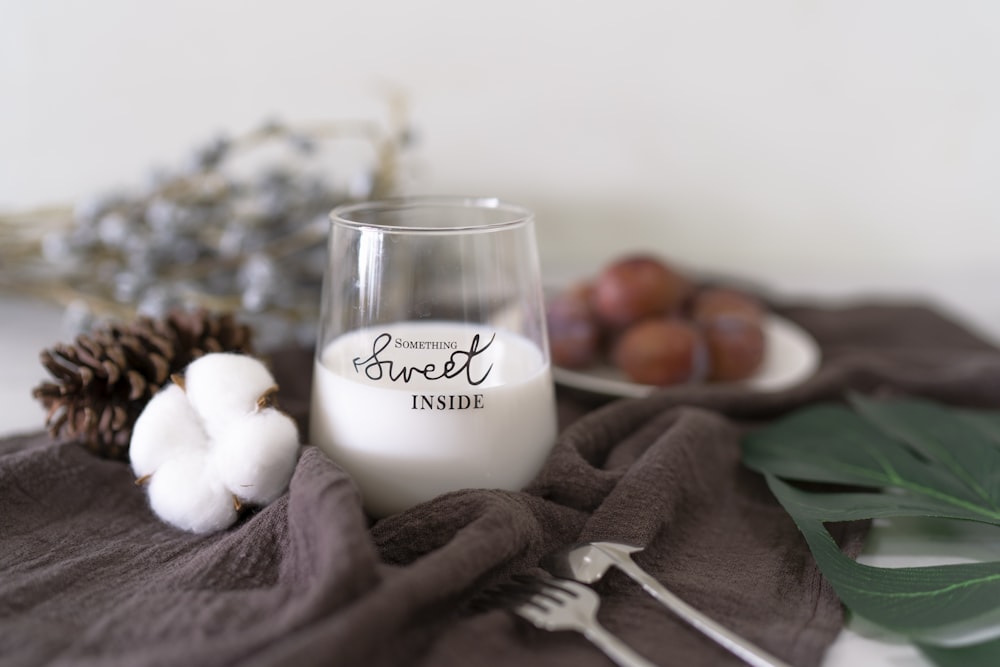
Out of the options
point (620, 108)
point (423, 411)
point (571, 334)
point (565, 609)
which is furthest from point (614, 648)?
point (620, 108)

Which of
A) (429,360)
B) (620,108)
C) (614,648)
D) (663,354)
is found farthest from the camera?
(620,108)

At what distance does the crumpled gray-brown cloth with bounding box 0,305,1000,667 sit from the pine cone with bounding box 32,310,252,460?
0.02 meters

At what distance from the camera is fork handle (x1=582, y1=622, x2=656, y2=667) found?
322 mm

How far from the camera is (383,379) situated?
17.1 inches

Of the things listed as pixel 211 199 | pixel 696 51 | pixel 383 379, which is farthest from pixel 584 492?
pixel 696 51

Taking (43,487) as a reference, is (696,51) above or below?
above

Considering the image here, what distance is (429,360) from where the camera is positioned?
1.41 ft

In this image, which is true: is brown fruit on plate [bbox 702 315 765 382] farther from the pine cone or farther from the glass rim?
the pine cone

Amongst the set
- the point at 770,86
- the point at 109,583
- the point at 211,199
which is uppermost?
the point at 770,86

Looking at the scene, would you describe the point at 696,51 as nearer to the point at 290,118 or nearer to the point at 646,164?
the point at 646,164

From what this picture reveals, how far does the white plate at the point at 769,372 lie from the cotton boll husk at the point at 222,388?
29 centimetres

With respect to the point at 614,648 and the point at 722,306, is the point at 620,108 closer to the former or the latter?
the point at 722,306

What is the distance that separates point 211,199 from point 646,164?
520mm

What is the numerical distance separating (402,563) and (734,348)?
1.32 ft
